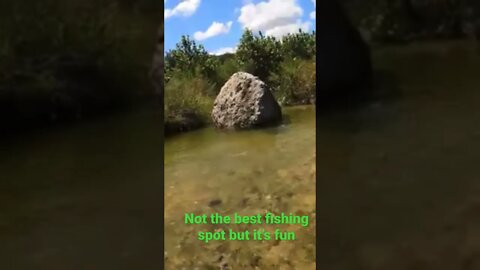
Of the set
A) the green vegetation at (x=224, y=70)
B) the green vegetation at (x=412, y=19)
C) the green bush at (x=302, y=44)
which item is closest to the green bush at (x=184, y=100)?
the green vegetation at (x=224, y=70)

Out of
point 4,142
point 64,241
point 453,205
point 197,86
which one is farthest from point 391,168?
point 4,142

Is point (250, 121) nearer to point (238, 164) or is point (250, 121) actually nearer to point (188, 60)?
point (238, 164)

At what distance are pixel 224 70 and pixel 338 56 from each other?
0.31m

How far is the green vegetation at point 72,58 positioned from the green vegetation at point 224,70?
0.27 ft

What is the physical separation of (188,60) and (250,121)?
0.79 feet

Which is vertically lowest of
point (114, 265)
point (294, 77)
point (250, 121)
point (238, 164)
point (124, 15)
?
point (114, 265)

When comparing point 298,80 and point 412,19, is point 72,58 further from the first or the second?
point 412,19

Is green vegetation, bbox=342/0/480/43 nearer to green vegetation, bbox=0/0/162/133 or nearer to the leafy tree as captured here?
the leafy tree

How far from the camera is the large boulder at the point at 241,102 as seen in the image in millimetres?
1725

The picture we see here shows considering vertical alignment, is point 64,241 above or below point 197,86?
below

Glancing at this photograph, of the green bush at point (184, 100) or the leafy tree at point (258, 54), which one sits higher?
the leafy tree at point (258, 54)

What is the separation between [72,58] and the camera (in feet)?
5.55

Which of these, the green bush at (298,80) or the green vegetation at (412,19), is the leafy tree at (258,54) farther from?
the green vegetation at (412,19)

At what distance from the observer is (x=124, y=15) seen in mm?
1694
